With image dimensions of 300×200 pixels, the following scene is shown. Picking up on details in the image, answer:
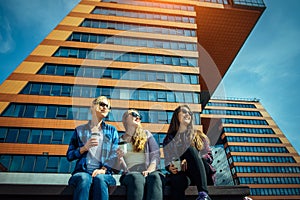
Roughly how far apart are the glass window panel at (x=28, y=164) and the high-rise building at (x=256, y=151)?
32021mm

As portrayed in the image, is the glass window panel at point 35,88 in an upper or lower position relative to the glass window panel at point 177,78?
lower

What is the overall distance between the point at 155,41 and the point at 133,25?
3287 mm

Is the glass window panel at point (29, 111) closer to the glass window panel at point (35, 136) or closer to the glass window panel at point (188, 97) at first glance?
the glass window panel at point (35, 136)

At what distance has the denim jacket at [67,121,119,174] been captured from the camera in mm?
2842

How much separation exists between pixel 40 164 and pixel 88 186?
57.6ft

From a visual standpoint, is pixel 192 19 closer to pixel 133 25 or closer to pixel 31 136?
pixel 133 25

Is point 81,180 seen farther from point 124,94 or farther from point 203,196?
point 124,94

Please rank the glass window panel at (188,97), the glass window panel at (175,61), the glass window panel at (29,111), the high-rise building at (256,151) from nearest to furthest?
1. the glass window panel at (29,111)
2. the glass window panel at (188,97)
3. the glass window panel at (175,61)
4. the high-rise building at (256,151)

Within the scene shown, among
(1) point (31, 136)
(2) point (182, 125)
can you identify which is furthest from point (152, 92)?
(2) point (182, 125)

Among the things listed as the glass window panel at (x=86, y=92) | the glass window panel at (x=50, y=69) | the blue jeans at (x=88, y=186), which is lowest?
the blue jeans at (x=88, y=186)

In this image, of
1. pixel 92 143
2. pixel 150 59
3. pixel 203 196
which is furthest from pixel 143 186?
pixel 150 59

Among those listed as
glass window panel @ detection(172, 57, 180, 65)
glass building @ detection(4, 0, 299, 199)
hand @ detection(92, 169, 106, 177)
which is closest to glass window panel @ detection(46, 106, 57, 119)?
glass building @ detection(4, 0, 299, 199)

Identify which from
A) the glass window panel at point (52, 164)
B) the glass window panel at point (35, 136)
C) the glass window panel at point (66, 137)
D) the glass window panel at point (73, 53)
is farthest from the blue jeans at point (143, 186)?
the glass window panel at point (73, 53)

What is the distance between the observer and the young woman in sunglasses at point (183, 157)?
2695 millimetres
